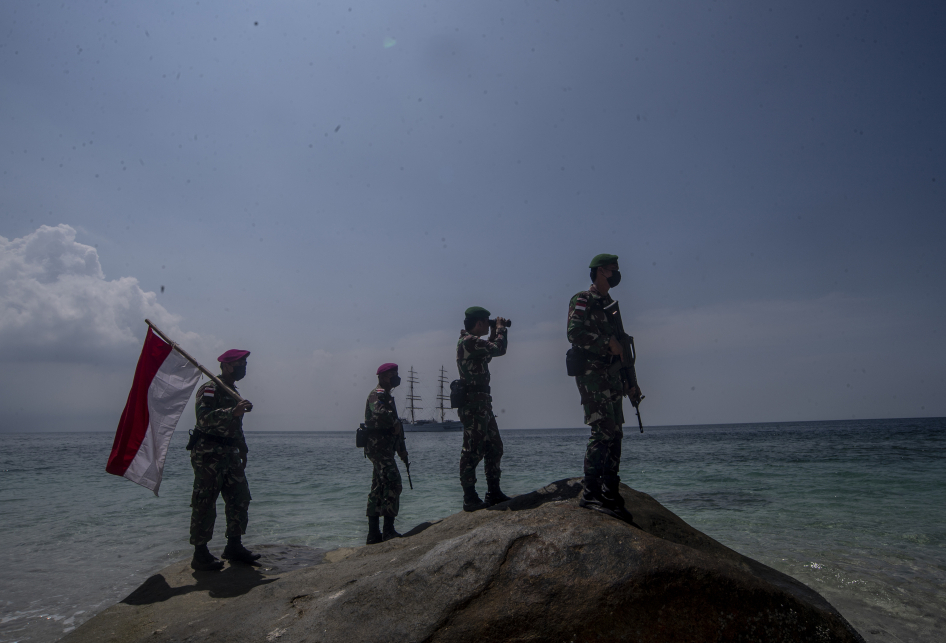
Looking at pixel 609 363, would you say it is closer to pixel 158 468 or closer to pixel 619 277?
pixel 619 277

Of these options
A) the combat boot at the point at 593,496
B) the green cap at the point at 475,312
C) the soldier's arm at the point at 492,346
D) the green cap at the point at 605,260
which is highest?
the green cap at the point at 605,260

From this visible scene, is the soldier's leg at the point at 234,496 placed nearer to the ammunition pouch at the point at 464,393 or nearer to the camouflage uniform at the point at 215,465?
the camouflage uniform at the point at 215,465

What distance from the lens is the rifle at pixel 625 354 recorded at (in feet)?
14.4

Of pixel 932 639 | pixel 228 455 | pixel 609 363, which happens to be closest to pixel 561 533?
pixel 609 363

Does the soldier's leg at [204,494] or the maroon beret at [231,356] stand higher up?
the maroon beret at [231,356]

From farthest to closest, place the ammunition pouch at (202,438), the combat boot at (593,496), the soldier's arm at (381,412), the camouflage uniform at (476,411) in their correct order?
the soldier's arm at (381,412)
the camouflage uniform at (476,411)
the ammunition pouch at (202,438)
the combat boot at (593,496)

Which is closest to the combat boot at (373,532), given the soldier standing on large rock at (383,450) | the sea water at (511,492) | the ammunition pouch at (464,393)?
the soldier standing on large rock at (383,450)

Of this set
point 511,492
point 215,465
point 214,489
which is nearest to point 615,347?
point 215,465

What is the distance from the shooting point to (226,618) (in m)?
3.14

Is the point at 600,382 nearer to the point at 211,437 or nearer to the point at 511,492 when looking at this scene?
the point at 211,437

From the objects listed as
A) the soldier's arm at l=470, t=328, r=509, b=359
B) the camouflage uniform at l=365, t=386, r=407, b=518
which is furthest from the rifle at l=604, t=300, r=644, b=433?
the camouflage uniform at l=365, t=386, r=407, b=518

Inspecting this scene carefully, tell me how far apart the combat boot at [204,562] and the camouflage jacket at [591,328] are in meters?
4.34

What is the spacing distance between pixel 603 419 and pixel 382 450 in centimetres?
337

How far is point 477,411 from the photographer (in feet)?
18.7
